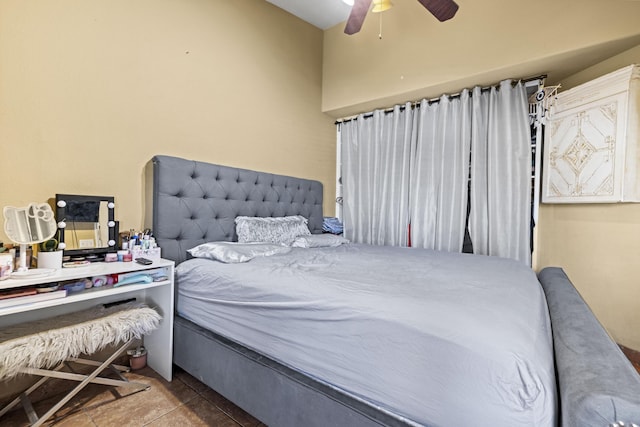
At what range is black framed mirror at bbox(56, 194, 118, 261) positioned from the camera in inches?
60.7

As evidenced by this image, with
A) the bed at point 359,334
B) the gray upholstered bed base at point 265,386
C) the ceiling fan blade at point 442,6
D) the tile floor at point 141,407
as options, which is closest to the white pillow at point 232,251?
the bed at point 359,334

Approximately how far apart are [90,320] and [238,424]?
2.87ft

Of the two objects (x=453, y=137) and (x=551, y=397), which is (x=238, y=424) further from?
(x=453, y=137)

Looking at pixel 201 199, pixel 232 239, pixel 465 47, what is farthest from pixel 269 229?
pixel 465 47

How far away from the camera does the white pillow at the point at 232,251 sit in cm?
170

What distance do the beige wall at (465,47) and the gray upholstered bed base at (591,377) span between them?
72.0 inches

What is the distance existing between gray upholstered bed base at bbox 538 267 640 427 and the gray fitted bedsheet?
0.13 ft

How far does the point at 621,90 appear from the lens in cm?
197

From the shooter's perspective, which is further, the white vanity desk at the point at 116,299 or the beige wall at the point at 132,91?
Result: the beige wall at the point at 132,91

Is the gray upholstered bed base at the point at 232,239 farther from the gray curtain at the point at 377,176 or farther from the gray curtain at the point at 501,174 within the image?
the gray curtain at the point at 501,174

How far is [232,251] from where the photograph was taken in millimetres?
1739

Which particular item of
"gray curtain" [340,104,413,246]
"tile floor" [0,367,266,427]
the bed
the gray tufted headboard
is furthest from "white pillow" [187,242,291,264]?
"gray curtain" [340,104,413,246]

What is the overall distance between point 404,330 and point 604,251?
87.0 inches

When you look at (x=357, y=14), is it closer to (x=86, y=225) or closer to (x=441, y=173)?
(x=441, y=173)
